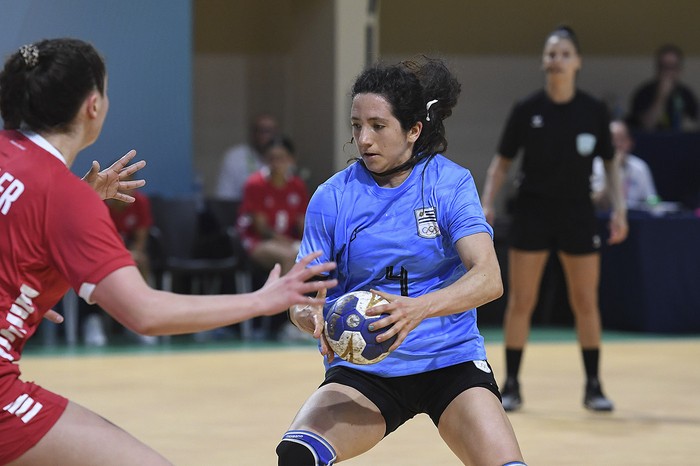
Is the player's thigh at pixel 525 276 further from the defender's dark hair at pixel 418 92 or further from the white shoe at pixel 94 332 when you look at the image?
the white shoe at pixel 94 332

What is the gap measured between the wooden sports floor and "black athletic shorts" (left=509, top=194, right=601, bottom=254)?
0.88 m

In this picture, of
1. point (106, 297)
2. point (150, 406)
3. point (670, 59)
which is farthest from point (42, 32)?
point (106, 297)

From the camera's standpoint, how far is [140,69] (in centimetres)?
1012

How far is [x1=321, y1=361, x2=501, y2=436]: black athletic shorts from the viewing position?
3.36 m

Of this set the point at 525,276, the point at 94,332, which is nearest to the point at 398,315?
the point at 525,276

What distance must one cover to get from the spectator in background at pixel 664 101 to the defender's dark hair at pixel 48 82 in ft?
32.3

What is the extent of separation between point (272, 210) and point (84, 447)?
7.18m

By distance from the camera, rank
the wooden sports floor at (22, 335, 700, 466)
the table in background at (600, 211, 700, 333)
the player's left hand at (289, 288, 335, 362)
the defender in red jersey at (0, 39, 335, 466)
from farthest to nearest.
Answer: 1. the table in background at (600, 211, 700, 333)
2. the wooden sports floor at (22, 335, 700, 466)
3. the player's left hand at (289, 288, 335, 362)
4. the defender in red jersey at (0, 39, 335, 466)

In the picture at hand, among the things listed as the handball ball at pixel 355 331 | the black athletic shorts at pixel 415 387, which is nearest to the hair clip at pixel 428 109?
the handball ball at pixel 355 331

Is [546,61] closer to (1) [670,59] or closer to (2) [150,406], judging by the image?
(2) [150,406]

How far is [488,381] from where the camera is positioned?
338cm

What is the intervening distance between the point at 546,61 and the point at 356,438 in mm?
3364

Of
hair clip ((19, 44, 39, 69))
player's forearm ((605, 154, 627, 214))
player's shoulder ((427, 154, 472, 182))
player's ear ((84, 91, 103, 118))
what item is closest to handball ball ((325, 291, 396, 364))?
player's shoulder ((427, 154, 472, 182))

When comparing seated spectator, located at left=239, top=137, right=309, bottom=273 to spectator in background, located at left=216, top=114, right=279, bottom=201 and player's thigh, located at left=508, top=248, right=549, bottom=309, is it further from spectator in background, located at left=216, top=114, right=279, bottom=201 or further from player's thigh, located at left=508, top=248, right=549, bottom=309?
player's thigh, located at left=508, top=248, right=549, bottom=309
